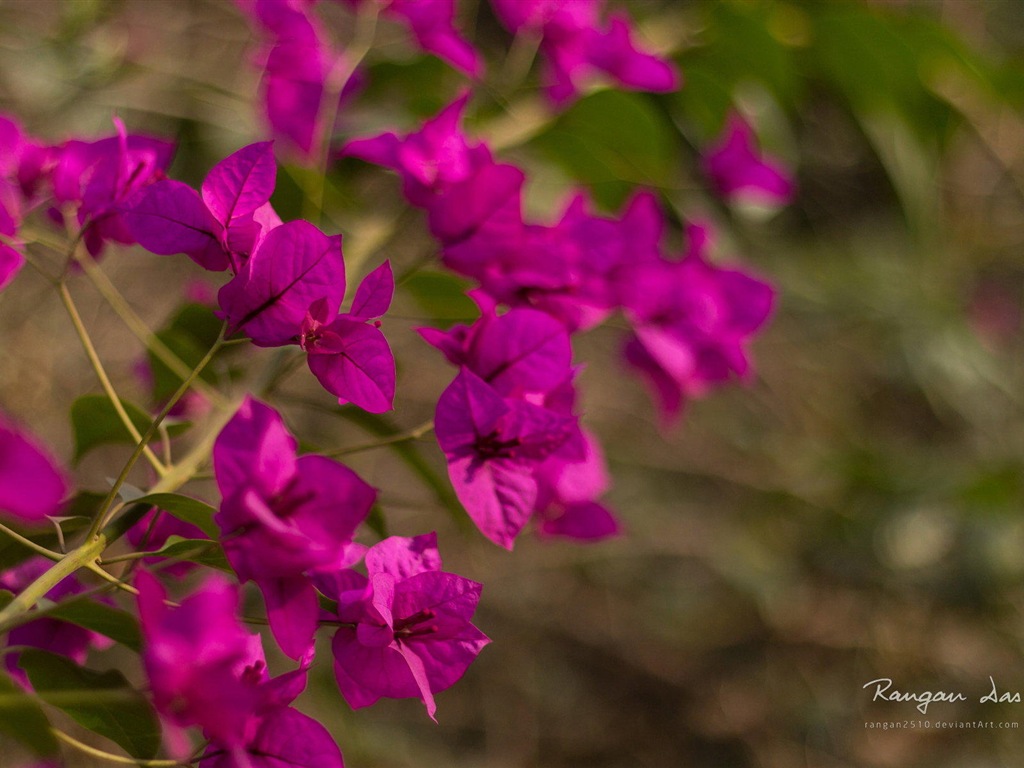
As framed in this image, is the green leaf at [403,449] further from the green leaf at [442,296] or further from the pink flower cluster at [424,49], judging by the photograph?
the pink flower cluster at [424,49]

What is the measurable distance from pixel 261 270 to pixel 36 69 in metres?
0.66

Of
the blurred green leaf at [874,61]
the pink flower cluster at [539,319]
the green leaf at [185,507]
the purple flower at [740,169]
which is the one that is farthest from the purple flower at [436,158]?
the blurred green leaf at [874,61]

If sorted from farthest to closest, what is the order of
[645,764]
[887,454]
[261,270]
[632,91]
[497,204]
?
1. [887,454]
2. [645,764]
3. [632,91]
4. [497,204]
5. [261,270]

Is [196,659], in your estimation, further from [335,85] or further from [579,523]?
[335,85]

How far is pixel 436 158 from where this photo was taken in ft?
1.55

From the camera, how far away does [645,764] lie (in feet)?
4.42

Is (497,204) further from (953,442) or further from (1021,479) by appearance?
(953,442)

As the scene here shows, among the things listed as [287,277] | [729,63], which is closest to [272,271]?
[287,277]

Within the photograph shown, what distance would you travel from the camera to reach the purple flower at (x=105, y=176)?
1.30ft

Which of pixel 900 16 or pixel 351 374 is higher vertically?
pixel 900 16

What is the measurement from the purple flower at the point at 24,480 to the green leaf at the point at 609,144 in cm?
53

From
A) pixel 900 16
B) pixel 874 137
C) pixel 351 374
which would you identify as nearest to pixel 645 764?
pixel 874 137

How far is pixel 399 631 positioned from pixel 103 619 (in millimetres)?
109

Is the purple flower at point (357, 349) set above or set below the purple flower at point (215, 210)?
below
